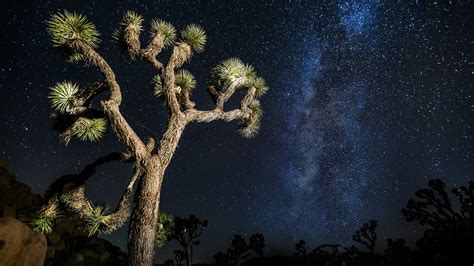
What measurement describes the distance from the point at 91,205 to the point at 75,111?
7.59 feet

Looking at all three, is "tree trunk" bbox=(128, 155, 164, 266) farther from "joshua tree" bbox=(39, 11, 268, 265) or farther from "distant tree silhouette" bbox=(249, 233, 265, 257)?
"distant tree silhouette" bbox=(249, 233, 265, 257)

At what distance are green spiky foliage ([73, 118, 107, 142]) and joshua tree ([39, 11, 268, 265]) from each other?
0.07ft

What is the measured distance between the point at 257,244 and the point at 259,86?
20.6 meters

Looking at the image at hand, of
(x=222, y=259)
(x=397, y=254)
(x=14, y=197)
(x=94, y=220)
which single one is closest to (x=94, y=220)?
(x=94, y=220)

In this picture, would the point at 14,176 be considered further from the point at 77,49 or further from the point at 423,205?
the point at 423,205

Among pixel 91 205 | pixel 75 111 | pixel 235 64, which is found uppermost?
pixel 235 64

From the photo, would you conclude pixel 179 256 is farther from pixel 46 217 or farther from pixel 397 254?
pixel 46 217

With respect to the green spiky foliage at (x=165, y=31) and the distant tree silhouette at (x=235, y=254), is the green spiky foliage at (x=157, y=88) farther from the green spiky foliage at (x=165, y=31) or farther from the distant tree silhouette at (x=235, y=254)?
the distant tree silhouette at (x=235, y=254)

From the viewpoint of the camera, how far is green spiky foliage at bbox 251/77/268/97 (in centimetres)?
979

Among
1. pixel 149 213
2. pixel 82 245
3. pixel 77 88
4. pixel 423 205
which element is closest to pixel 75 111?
pixel 77 88

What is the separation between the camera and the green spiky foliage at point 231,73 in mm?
9047

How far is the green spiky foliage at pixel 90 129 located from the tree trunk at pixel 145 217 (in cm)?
232

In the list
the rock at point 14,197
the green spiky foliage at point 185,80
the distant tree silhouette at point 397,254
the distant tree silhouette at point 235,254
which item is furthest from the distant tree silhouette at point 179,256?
the green spiky foliage at point 185,80

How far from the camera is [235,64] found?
9172mm
